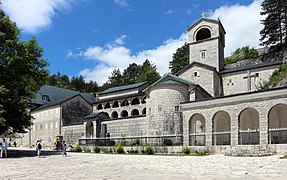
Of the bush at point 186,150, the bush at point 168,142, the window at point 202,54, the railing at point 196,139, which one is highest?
the window at point 202,54

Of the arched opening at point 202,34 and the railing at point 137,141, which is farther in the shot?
the arched opening at point 202,34

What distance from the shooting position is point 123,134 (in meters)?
34.4

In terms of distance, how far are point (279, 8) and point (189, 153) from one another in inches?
1383

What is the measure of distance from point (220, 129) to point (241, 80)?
1229 cm

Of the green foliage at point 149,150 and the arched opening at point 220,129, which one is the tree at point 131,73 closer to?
the arched opening at point 220,129

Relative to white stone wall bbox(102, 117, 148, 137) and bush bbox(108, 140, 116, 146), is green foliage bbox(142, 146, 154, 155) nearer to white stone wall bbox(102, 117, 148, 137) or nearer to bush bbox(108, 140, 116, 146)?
bush bbox(108, 140, 116, 146)

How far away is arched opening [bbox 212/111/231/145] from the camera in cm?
2219

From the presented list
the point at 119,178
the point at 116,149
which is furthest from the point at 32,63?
the point at 119,178

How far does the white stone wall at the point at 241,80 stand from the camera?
3478cm

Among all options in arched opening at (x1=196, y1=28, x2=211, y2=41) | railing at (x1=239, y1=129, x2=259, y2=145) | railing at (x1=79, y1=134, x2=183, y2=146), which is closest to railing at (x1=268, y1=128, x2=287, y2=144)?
railing at (x1=239, y1=129, x2=259, y2=145)

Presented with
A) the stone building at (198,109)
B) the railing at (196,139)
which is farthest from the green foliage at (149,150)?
the railing at (196,139)

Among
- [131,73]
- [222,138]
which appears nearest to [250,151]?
[222,138]

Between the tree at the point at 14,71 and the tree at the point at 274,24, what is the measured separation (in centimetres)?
3587

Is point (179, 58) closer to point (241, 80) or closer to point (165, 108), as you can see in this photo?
point (241, 80)
